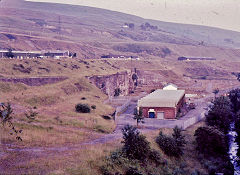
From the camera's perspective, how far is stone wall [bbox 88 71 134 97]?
235ft

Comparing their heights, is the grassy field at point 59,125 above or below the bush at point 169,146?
above

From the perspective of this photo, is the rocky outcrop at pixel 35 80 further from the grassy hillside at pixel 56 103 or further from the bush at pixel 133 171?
the bush at pixel 133 171

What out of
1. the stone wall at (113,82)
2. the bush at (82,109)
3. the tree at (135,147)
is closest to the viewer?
the tree at (135,147)

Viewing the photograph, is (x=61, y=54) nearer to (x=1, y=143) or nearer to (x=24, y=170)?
(x=1, y=143)

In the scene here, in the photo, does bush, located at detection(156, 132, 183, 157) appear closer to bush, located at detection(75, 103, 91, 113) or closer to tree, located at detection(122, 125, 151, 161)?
tree, located at detection(122, 125, 151, 161)

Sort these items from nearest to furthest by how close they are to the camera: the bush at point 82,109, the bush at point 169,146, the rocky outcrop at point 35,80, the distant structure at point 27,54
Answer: the bush at point 169,146
the bush at point 82,109
the rocky outcrop at point 35,80
the distant structure at point 27,54

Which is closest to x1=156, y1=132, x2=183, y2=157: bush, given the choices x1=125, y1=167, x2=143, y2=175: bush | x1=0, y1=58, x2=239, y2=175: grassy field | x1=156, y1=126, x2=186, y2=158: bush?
x1=156, y1=126, x2=186, y2=158: bush

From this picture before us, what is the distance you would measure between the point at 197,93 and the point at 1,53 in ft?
179

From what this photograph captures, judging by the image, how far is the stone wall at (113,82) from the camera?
7150cm

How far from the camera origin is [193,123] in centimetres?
4447

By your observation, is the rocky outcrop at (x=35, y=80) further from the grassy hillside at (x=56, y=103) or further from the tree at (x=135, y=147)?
the tree at (x=135, y=147)

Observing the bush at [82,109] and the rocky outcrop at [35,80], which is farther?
the rocky outcrop at [35,80]

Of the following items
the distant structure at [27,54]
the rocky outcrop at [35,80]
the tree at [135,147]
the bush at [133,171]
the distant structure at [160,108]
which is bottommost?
the distant structure at [160,108]

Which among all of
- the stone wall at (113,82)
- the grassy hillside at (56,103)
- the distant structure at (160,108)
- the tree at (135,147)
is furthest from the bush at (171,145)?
the stone wall at (113,82)
